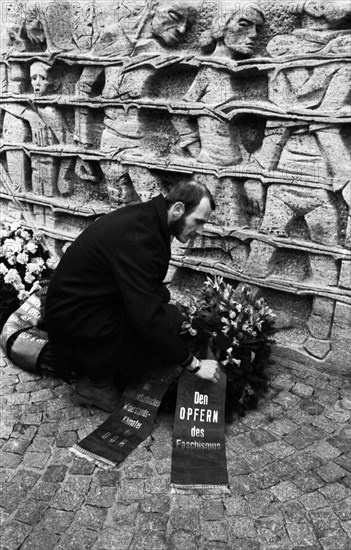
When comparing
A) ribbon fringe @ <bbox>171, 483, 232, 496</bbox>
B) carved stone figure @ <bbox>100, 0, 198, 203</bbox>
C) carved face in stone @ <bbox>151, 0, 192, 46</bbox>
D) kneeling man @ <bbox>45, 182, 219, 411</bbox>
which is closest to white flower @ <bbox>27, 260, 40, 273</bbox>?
carved stone figure @ <bbox>100, 0, 198, 203</bbox>

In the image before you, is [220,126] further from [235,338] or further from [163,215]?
[235,338]

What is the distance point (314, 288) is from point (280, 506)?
6.42ft

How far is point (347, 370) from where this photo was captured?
14.8 ft

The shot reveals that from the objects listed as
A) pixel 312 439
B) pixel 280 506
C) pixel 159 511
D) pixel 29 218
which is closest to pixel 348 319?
pixel 312 439

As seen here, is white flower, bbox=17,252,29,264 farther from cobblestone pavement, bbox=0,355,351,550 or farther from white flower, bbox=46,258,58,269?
cobblestone pavement, bbox=0,355,351,550

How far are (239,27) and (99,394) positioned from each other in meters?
3.27

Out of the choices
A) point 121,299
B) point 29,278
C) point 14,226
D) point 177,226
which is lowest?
point 29,278

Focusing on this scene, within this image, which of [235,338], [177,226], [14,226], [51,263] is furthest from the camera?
[14,226]

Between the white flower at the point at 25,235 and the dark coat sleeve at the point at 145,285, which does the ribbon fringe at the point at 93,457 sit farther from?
the white flower at the point at 25,235

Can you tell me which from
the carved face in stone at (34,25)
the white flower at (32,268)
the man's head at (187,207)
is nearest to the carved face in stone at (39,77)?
the carved face in stone at (34,25)

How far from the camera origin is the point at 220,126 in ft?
15.3

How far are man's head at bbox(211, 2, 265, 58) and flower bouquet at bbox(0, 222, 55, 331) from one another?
2955 millimetres

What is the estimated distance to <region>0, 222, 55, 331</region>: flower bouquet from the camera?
5.45 m

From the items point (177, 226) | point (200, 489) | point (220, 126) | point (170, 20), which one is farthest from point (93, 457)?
point (170, 20)
